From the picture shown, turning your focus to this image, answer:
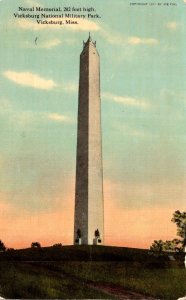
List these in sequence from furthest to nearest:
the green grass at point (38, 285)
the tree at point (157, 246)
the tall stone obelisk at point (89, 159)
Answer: the tall stone obelisk at point (89, 159)
the tree at point (157, 246)
the green grass at point (38, 285)

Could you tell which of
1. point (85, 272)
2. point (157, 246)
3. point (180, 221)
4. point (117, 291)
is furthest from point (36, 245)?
point (117, 291)

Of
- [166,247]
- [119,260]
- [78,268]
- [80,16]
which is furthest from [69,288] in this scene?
[80,16]

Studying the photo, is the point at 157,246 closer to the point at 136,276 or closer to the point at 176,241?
the point at 176,241

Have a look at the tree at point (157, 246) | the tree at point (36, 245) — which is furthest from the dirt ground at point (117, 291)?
the tree at point (36, 245)

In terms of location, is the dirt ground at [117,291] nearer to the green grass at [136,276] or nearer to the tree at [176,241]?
the green grass at [136,276]

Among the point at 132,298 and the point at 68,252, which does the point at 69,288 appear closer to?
the point at 132,298

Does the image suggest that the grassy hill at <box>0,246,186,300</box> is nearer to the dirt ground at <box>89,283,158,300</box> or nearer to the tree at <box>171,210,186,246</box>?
the dirt ground at <box>89,283,158,300</box>

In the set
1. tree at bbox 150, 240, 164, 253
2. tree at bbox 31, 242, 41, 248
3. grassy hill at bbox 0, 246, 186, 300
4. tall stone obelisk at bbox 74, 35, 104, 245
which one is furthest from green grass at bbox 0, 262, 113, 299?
tall stone obelisk at bbox 74, 35, 104, 245
